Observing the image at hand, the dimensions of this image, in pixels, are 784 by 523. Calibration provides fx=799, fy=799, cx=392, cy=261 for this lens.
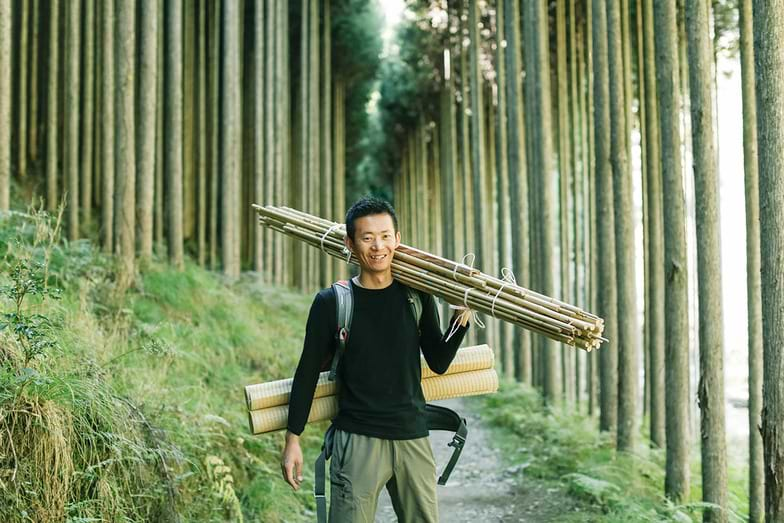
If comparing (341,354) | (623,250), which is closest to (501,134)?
(623,250)

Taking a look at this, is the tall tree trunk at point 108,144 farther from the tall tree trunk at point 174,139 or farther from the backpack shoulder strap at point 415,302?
the backpack shoulder strap at point 415,302

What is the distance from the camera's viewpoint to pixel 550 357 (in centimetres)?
1061

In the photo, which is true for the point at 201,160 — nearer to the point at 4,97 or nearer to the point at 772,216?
the point at 4,97

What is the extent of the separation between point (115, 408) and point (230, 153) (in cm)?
900

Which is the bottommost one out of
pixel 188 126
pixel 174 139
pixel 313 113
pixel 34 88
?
pixel 174 139

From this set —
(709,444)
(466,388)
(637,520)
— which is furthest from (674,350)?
(466,388)

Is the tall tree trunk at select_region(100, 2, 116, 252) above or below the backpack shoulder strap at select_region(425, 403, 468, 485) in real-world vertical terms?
above

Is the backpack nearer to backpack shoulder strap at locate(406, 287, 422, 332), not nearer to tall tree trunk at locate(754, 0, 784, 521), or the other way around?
backpack shoulder strap at locate(406, 287, 422, 332)

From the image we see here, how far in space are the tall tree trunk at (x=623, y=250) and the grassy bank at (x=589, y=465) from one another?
408 millimetres

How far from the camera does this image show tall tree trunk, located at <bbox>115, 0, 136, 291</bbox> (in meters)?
8.82

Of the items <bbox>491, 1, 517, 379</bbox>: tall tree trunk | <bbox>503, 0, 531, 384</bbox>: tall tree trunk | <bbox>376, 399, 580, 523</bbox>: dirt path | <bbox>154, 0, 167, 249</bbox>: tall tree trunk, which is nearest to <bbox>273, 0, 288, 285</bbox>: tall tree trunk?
<bbox>154, 0, 167, 249</bbox>: tall tree trunk

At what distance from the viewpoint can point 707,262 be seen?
221 inches

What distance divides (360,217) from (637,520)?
361cm

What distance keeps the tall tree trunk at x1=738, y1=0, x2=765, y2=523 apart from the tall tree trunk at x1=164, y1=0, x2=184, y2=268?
266 inches
